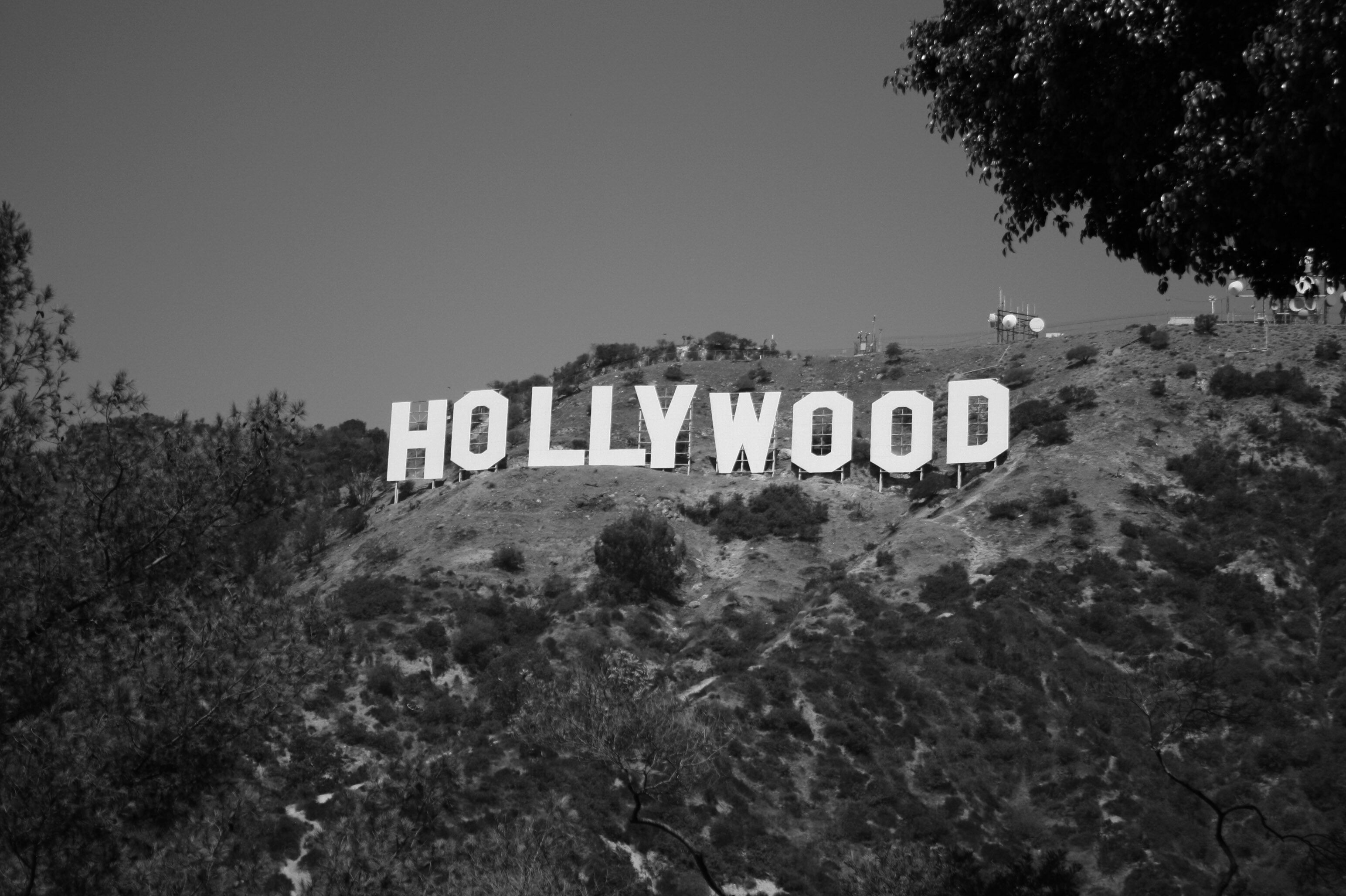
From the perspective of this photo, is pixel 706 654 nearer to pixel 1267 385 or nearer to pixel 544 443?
pixel 544 443

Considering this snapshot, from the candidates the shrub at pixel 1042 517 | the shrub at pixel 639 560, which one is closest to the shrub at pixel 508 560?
the shrub at pixel 639 560

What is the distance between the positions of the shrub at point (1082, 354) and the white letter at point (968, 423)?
10.5m

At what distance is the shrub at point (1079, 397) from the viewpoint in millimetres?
63938

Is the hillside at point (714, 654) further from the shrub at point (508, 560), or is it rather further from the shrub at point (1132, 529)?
the shrub at point (508, 560)

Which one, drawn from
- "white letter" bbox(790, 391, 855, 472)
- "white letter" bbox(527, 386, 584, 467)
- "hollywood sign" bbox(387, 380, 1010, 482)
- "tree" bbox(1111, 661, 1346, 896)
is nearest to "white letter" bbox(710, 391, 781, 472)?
"hollywood sign" bbox(387, 380, 1010, 482)

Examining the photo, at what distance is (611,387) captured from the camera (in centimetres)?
6297

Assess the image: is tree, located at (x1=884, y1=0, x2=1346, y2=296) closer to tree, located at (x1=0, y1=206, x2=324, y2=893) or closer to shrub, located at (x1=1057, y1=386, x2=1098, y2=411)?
tree, located at (x1=0, y1=206, x2=324, y2=893)

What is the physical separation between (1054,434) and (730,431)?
12.8 metres

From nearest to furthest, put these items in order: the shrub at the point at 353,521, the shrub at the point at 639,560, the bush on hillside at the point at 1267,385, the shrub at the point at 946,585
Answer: the shrub at the point at 946,585 < the shrub at the point at 639,560 < the bush on hillside at the point at 1267,385 < the shrub at the point at 353,521

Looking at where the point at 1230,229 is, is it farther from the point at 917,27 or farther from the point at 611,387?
the point at 611,387

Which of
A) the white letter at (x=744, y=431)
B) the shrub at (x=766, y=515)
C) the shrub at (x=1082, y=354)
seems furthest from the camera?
the shrub at (x=1082, y=354)

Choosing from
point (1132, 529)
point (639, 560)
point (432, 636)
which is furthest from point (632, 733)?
point (1132, 529)

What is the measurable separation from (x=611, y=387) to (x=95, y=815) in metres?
48.2

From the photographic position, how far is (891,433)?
6178cm
